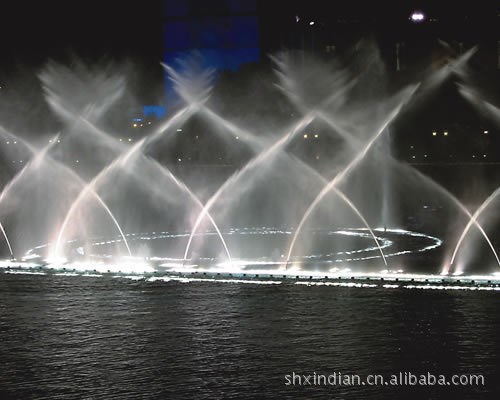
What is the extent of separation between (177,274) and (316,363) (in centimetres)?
908

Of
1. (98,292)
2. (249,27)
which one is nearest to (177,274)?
(98,292)

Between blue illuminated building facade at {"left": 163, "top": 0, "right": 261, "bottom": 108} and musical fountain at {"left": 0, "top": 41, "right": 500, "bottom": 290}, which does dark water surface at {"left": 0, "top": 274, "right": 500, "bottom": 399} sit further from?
blue illuminated building facade at {"left": 163, "top": 0, "right": 261, "bottom": 108}

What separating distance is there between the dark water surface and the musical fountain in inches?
100

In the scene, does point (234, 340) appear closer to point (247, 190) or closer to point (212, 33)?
point (247, 190)

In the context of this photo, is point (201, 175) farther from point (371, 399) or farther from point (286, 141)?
point (371, 399)

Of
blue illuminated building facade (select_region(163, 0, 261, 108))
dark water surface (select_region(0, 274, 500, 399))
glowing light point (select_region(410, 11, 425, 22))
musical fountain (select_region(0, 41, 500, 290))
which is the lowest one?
dark water surface (select_region(0, 274, 500, 399))

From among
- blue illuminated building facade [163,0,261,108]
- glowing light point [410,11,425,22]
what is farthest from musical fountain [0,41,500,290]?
glowing light point [410,11,425,22]

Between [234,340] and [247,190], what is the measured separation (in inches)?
1718

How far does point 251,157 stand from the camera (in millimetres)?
71438

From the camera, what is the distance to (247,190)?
56.8m

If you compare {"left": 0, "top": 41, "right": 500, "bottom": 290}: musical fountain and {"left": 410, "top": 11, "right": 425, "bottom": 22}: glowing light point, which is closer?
{"left": 0, "top": 41, "right": 500, "bottom": 290}: musical fountain

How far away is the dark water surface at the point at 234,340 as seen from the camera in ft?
35.2

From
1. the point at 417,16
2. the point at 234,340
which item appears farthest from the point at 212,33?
the point at 234,340

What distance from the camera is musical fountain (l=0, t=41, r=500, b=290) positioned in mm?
22703
